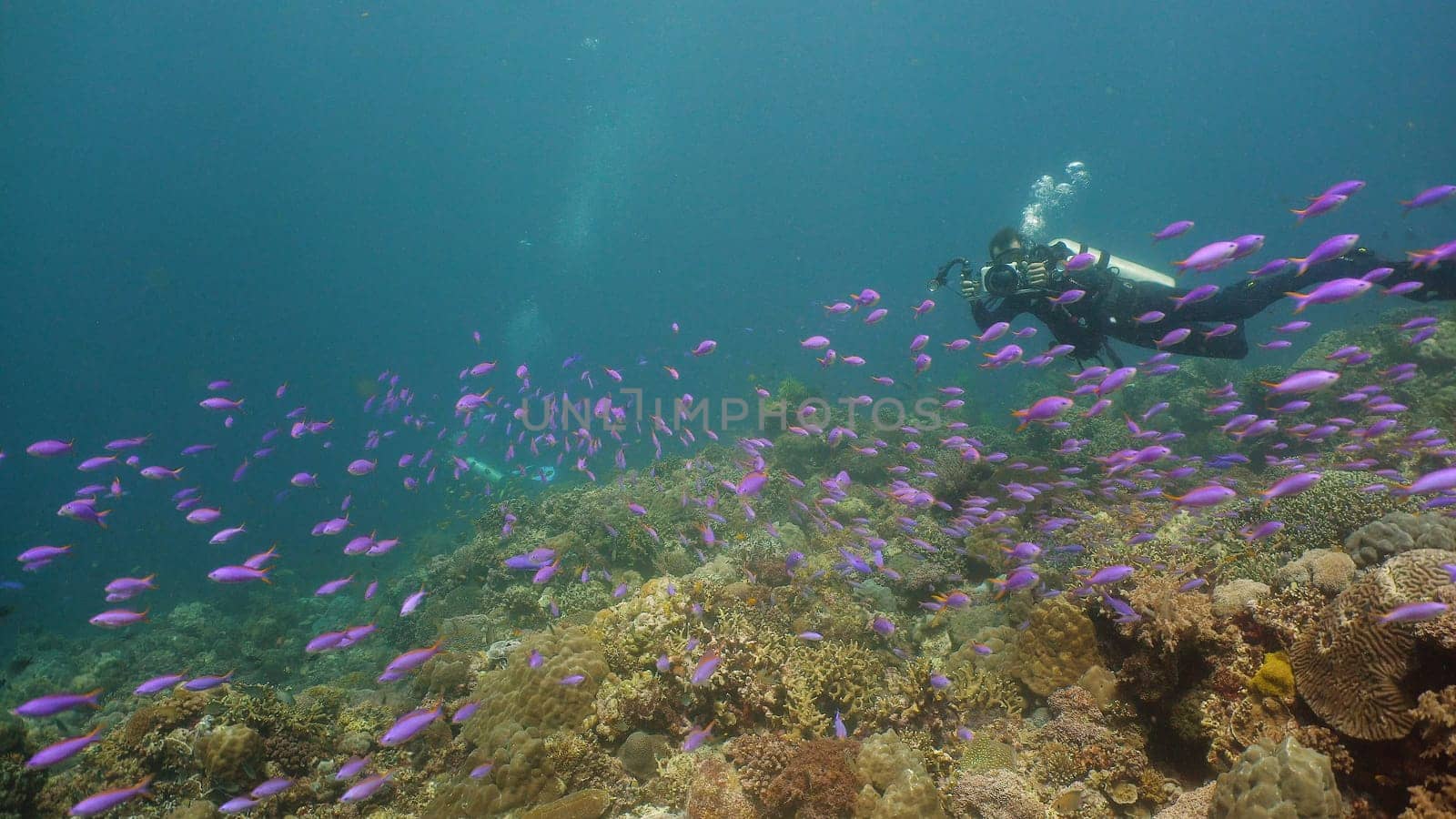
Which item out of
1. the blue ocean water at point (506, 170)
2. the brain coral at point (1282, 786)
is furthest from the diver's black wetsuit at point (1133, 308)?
the blue ocean water at point (506, 170)

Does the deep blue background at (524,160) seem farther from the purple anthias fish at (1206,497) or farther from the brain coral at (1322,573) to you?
the brain coral at (1322,573)

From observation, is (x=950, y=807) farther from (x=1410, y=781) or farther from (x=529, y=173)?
(x=529, y=173)

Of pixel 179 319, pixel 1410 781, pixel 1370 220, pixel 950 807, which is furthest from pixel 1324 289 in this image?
pixel 1370 220

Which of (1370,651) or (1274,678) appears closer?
(1370,651)

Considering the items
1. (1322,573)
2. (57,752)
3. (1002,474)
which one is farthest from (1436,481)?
(57,752)

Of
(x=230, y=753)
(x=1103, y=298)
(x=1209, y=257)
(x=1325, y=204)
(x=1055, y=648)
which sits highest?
(x=1103, y=298)

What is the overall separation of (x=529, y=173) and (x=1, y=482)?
102291 millimetres

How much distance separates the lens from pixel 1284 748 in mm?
3121

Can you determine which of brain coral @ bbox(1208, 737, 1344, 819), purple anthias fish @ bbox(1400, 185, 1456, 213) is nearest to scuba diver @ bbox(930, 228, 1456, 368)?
purple anthias fish @ bbox(1400, 185, 1456, 213)

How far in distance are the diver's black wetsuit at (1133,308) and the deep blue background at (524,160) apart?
40.1 meters

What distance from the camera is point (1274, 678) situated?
4.00m

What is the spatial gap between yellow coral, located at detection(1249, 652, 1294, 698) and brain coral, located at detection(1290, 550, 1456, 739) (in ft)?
0.40

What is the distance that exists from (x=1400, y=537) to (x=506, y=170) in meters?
95.2

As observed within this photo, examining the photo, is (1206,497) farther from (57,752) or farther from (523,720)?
(57,752)
